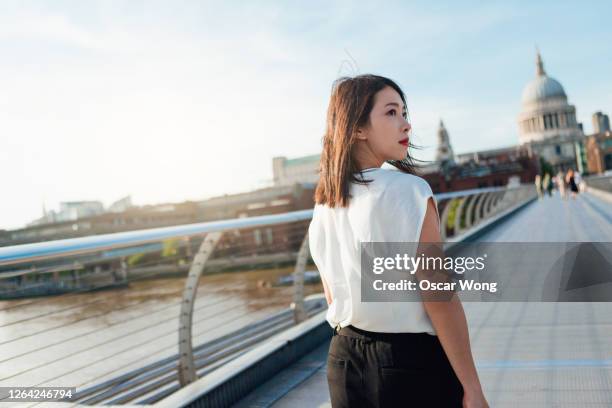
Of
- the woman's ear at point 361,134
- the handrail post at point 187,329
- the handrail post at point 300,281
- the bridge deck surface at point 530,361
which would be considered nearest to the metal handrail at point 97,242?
the handrail post at point 187,329

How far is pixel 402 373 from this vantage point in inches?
44.8

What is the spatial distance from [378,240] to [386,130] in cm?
25

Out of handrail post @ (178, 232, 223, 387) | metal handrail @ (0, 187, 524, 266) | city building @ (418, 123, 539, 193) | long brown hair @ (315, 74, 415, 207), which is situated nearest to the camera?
long brown hair @ (315, 74, 415, 207)

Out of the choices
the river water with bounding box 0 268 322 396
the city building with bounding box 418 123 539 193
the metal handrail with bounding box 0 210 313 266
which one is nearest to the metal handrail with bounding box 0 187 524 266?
the metal handrail with bounding box 0 210 313 266

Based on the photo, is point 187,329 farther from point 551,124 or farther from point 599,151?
point 599,151

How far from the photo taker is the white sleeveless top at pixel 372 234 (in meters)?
1.09

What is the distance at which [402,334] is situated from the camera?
1.15 m

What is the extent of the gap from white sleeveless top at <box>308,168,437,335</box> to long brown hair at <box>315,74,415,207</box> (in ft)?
0.09

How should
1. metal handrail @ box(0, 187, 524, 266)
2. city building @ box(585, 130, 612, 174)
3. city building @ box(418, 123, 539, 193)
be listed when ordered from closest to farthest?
1. metal handrail @ box(0, 187, 524, 266)
2. city building @ box(418, 123, 539, 193)
3. city building @ box(585, 130, 612, 174)

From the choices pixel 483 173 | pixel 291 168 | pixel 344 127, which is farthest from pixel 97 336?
pixel 291 168

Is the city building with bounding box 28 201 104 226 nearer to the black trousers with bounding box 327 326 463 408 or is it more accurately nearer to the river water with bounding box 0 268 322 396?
the river water with bounding box 0 268 322 396

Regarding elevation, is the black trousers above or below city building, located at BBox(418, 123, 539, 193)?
below

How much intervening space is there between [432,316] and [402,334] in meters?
0.07

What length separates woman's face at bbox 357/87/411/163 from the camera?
4.12ft
